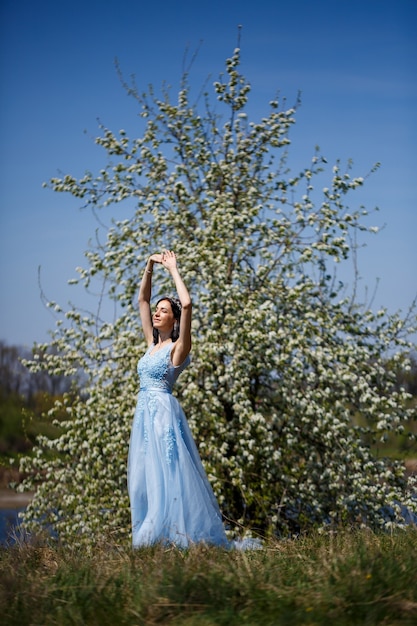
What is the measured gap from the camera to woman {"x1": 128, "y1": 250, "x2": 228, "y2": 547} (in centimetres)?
567

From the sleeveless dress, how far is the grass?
1.29 metres

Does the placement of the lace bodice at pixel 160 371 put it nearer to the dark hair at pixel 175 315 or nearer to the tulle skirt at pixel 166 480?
the tulle skirt at pixel 166 480

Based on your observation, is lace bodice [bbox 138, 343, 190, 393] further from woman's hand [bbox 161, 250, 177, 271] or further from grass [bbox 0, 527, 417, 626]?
grass [bbox 0, 527, 417, 626]

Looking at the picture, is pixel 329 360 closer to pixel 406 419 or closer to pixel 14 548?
pixel 406 419

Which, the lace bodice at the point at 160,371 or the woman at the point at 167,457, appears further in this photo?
the lace bodice at the point at 160,371

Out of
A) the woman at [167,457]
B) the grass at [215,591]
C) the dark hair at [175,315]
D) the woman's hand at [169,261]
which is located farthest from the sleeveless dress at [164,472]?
the grass at [215,591]

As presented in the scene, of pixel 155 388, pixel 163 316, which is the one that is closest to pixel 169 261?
pixel 163 316

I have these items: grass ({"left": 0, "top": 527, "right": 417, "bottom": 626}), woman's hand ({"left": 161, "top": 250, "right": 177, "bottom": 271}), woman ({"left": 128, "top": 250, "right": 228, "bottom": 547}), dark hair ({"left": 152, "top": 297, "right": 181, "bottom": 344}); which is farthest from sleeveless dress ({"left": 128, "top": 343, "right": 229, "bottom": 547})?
grass ({"left": 0, "top": 527, "right": 417, "bottom": 626})

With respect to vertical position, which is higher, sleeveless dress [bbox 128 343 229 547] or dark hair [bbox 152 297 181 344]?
dark hair [bbox 152 297 181 344]

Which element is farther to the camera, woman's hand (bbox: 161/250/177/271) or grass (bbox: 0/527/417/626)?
woman's hand (bbox: 161/250/177/271)

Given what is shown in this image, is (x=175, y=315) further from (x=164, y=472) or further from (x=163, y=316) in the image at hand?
(x=164, y=472)

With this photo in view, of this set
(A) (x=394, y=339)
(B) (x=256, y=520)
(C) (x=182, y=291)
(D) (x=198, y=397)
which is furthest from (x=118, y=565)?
Answer: (A) (x=394, y=339)

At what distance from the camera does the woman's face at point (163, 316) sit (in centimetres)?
618

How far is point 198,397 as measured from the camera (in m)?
8.10
